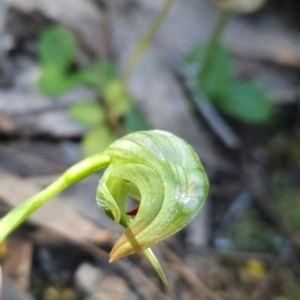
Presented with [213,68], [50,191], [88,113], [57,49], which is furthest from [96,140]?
[50,191]

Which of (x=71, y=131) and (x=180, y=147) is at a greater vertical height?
(x=180, y=147)

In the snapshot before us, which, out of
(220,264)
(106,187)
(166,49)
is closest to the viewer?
(106,187)

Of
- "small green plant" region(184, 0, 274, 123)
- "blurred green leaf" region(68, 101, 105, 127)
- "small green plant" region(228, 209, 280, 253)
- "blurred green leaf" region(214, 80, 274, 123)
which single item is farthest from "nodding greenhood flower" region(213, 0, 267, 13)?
"small green plant" region(228, 209, 280, 253)

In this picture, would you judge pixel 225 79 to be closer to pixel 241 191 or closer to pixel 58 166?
pixel 241 191

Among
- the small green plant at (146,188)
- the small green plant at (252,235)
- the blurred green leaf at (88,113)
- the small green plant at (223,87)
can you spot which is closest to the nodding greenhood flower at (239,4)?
the small green plant at (223,87)

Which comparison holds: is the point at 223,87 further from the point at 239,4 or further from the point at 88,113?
the point at 88,113

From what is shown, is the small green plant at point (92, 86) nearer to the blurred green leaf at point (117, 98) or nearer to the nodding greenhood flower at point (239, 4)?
the blurred green leaf at point (117, 98)

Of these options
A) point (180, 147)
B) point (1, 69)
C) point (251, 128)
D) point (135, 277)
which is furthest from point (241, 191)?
point (180, 147)
